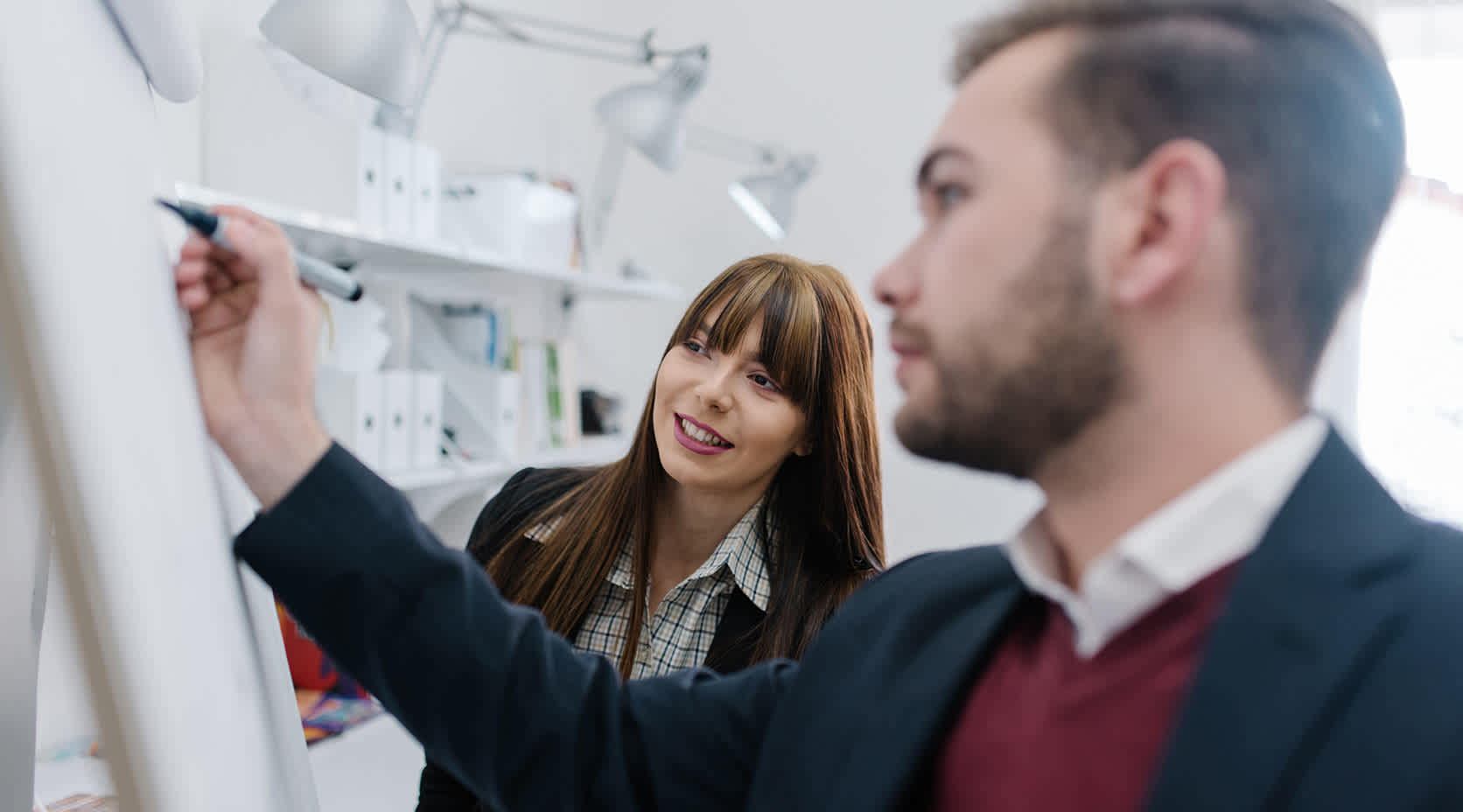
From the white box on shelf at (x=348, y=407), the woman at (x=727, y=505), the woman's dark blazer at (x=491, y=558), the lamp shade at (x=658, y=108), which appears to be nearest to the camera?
the woman's dark blazer at (x=491, y=558)

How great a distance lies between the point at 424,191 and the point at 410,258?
5.5 inches

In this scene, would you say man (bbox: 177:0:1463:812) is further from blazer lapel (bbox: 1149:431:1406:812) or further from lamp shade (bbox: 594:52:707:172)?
lamp shade (bbox: 594:52:707:172)

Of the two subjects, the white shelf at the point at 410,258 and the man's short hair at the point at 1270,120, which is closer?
A: the man's short hair at the point at 1270,120

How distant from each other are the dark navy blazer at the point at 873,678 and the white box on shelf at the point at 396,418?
1342 millimetres

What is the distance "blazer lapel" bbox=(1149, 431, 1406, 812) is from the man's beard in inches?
4.1

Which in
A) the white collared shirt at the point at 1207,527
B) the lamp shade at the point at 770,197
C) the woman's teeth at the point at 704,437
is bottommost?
the woman's teeth at the point at 704,437

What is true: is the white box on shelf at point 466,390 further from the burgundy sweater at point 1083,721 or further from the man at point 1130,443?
the burgundy sweater at point 1083,721

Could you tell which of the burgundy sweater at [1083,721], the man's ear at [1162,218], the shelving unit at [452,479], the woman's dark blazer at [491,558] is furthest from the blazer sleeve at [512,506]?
the man's ear at [1162,218]

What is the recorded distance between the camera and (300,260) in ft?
2.13

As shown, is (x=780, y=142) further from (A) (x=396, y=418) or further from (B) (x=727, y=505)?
(B) (x=727, y=505)

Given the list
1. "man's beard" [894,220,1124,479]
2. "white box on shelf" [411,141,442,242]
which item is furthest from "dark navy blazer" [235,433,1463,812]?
"white box on shelf" [411,141,442,242]

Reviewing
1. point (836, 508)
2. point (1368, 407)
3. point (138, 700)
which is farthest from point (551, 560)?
point (1368, 407)

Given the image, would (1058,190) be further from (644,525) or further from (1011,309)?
(644,525)

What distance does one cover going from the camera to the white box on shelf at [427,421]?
6.99 ft
